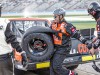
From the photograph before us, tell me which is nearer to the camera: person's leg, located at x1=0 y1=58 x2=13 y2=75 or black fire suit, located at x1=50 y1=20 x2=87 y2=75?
person's leg, located at x1=0 y1=58 x2=13 y2=75

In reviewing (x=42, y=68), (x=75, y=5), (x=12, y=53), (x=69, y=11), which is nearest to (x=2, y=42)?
(x=12, y=53)

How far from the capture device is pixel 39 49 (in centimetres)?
726

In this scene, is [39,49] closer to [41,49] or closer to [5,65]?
[41,49]

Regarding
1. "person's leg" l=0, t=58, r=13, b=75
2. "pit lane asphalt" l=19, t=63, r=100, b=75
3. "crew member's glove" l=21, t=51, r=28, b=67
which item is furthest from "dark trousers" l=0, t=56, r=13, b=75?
"pit lane asphalt" l=19, t=63, r=100, b=75

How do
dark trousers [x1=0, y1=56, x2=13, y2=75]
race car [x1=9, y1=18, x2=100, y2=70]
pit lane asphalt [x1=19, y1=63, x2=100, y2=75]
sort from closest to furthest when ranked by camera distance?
dark trousers [x1=0, y1=56, x2=13, y2=75], race car [x1=9, y1=18, x2=100, y2=70], pit lane asphalt [x1=19, y1=63, x2=100, y2=75]

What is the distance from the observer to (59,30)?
680 centimetres

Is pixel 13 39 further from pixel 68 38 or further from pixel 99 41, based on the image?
pixel 99 41

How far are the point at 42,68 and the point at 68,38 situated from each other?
1.04 meters

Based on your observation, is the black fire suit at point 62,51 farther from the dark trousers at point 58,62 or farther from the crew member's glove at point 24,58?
the crew member's glove at point 24,58

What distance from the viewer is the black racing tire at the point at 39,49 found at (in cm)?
700

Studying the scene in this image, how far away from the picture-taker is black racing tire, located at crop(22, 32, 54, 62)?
23.0 ft

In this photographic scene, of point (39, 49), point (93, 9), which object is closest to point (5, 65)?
point (39, 49)

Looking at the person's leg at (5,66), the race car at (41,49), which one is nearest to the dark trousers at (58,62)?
the race car at (41,49)

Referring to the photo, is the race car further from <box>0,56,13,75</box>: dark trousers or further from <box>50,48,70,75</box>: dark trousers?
<box>0,56,13,75</box>: dark trousers
